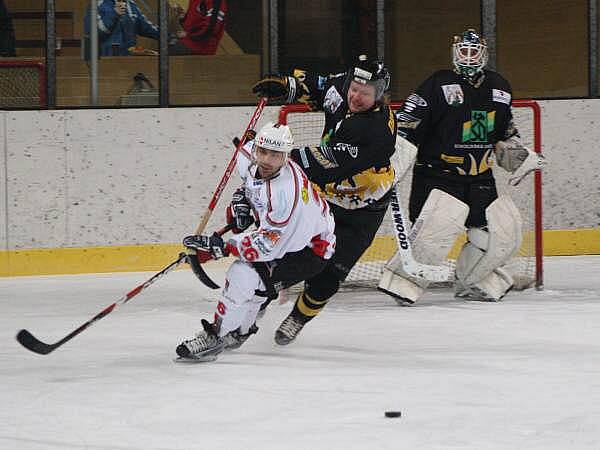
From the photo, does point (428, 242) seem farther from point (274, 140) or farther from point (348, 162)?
point (274, 140)

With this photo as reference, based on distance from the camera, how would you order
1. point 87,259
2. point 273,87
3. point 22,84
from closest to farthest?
point 273,87 < point 87,259 < point 22,84

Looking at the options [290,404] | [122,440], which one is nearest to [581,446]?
[290,404]

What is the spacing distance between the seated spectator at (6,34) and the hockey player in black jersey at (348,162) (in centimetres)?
233

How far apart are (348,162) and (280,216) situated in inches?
29.4

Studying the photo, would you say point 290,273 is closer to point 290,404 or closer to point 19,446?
point 290,404

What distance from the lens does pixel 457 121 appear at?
5633 mm

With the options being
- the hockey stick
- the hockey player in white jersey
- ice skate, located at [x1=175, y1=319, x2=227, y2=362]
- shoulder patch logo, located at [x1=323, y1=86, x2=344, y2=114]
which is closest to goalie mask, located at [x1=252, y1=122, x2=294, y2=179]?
the hockey player in white jersey

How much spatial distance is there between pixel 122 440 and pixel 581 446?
3.59 feet

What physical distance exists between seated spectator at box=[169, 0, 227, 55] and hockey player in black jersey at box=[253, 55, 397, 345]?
2.11 m

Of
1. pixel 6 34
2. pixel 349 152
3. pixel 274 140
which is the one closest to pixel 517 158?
pixel 349 152

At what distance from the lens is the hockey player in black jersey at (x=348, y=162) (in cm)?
455

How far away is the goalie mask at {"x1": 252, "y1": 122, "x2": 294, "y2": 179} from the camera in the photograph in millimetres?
4023

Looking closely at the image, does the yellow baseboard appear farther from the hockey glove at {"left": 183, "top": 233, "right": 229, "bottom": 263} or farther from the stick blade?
the hockey glove at {"left": 183, "top": 233, "right": 229, "bottom": 263}

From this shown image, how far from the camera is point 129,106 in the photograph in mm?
6742
